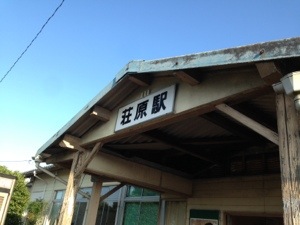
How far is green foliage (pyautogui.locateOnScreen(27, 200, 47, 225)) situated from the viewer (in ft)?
55.1

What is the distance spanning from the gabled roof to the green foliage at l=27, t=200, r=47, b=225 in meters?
9.69

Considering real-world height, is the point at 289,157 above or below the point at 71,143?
below

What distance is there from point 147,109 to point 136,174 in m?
3.29

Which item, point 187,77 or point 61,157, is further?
point 61,157

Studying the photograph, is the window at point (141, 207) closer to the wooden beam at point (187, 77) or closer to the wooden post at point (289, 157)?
the wooden beam at point (187, 77)

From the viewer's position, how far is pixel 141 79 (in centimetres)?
579

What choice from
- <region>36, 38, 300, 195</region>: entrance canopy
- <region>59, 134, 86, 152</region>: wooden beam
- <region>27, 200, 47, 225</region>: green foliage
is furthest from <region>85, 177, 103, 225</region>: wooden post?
<region>27, 200, 47, 225</region>: green foliage

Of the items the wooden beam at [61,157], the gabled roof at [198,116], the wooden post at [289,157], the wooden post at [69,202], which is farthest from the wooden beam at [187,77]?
the wooden beam at [61,157]

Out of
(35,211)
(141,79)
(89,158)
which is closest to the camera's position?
(141,79)

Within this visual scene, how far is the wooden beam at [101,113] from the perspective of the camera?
6.68 metres

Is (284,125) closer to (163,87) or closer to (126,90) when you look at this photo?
(163,87)

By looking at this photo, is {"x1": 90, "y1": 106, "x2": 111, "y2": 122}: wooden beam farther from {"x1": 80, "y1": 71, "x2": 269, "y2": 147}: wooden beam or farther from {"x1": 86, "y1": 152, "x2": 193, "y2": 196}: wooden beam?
{"x1": 86, "y1": 152, "x2": 193, "y2": 196}: wooden beam

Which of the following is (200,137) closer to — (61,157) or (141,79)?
(141,79)

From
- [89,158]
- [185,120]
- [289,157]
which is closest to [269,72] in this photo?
[289,157]
